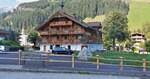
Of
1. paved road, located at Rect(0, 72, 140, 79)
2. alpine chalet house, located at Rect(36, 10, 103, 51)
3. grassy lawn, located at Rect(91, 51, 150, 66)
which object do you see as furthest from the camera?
alpine chalet house, located at Rect(36, 10, 103, 51)

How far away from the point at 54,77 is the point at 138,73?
5.78 metres

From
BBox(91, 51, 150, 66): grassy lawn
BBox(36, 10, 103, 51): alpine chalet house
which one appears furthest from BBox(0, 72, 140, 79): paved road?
BBox(36, 10, 103, 51): alpine chalet house

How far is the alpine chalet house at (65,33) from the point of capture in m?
97.3

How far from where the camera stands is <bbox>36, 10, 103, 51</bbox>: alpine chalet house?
319ft

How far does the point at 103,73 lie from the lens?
26.2 metres

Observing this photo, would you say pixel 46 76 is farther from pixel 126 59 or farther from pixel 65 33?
pixel 65 33

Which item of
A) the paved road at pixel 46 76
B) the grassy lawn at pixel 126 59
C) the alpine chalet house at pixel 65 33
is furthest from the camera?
Result: the alpine chalet house at pixel 65 33

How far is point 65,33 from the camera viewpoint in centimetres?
9994

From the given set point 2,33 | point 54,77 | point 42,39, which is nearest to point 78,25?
point 42,39

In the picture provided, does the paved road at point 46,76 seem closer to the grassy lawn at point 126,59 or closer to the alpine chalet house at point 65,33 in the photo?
the grassy lawn at point 126,59

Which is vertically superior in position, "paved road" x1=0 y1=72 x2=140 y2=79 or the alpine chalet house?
the alpine chalet house

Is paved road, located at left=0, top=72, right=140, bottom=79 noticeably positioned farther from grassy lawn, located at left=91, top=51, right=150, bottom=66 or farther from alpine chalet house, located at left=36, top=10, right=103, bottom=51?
alpine chalet house, located at left=36, top=10, right=103, bottom=51

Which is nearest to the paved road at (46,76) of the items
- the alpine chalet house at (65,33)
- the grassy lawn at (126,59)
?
the grassy lawn at (126,59)

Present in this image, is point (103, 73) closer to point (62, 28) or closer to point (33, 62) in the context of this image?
point (33, 62)
